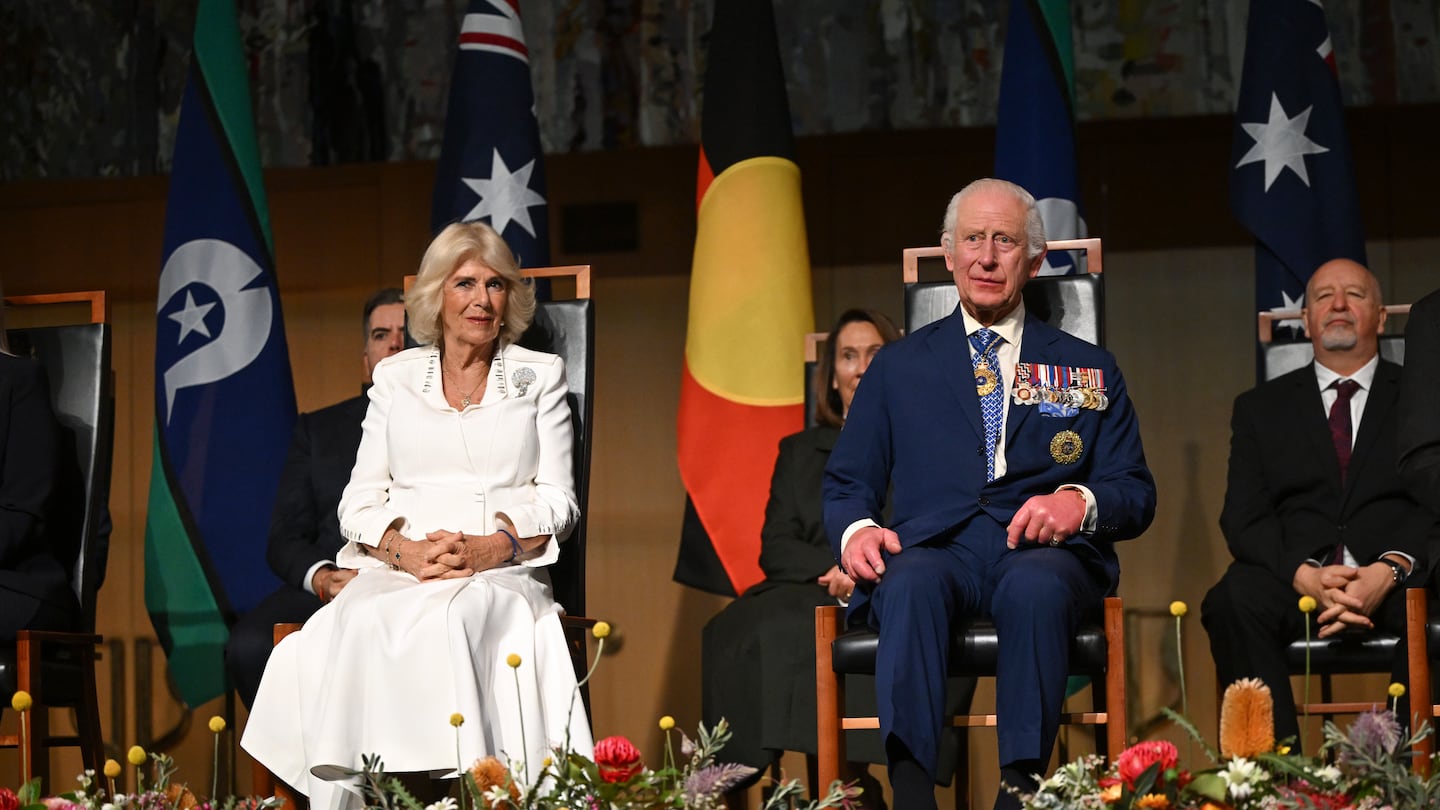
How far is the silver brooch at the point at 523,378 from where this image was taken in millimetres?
3018

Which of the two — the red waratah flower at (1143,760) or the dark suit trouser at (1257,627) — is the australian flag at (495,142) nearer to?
the dark suit trouser at (1257,627)

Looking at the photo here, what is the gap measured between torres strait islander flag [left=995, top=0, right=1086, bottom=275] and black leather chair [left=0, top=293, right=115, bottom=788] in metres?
2.25

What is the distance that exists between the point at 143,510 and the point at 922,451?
11.8 ft

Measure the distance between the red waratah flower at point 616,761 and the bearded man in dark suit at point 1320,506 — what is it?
209 centimetres

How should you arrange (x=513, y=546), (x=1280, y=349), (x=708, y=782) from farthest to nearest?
1. (x=1280, y=349)
2. (x=513, y=546)
3. (x=708, y=782)

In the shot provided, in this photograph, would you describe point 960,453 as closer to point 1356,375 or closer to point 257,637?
point 1356,375

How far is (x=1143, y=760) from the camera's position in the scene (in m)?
1.22

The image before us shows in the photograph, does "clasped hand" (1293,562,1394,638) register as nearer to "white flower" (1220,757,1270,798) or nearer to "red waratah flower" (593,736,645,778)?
"white flower" (1220,757,1270,798)

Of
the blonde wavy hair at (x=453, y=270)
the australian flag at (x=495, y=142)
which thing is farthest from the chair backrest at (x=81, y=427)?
the australian flag at (x=495, y=142)

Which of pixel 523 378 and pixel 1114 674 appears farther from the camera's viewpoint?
pixel 523 378

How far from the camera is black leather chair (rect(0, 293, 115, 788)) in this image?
9.62 feet

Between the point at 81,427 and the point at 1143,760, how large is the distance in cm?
259

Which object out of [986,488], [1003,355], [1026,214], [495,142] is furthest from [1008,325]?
[495,142]

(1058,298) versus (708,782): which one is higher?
(1058,298)
